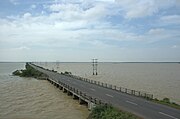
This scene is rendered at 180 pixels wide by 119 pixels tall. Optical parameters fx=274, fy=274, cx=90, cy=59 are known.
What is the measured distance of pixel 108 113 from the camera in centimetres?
2544

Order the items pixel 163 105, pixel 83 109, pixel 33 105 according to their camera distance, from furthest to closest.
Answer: pixel 33 105 → pixel 83 109 → pixel 163 105

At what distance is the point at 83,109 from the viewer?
3669 cm

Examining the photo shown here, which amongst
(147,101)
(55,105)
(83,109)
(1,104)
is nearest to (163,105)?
(147,101)

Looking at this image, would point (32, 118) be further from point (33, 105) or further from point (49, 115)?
point (33, 105)

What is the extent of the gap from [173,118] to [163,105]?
7.04 meters

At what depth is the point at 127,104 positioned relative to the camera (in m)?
31.4

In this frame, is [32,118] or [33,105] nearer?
[32,118]

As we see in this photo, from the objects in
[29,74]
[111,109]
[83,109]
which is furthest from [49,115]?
[29,74]

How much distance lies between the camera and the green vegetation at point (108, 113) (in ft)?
76.9

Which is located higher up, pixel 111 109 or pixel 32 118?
pixel 111 109

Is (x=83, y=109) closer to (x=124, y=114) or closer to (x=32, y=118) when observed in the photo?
(x=32, y=118)

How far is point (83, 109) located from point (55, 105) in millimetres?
6187

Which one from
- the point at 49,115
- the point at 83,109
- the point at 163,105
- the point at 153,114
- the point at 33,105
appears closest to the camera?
the point at 153,114

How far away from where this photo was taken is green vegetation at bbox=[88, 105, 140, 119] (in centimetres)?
2345
